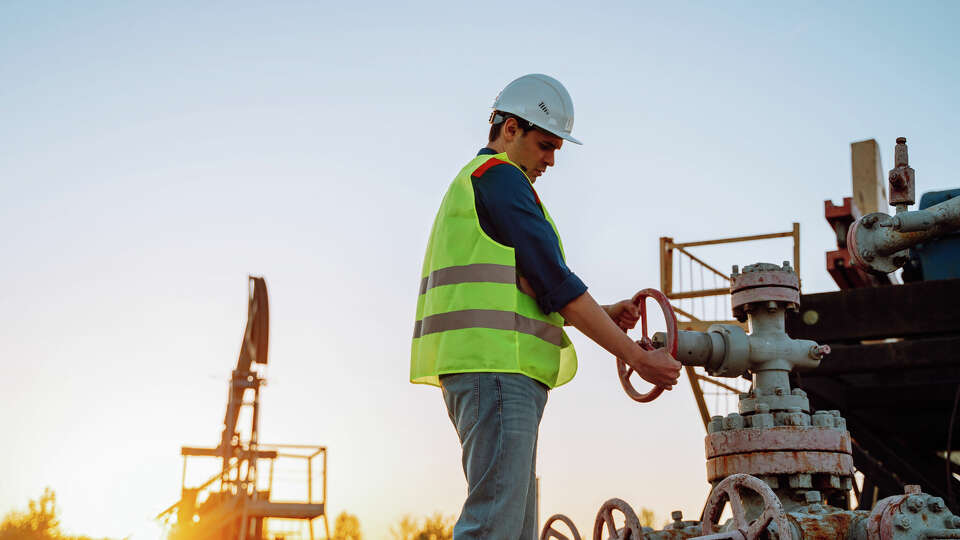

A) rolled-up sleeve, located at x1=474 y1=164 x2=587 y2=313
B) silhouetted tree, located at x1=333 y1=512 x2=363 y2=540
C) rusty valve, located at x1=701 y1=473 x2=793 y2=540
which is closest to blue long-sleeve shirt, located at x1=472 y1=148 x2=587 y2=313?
rolled-up sleeve, located at x1=474 y1=164 x2=587 y2=313

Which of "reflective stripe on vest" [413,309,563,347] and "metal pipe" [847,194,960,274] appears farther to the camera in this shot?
"metal pipe" [847,194,960,274]

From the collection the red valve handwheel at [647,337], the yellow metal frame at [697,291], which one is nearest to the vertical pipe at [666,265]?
the yellow metal frame at [697,291]

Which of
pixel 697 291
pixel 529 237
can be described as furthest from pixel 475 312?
pixel 697 291

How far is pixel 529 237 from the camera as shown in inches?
109

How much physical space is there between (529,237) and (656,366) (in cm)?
Result: 54

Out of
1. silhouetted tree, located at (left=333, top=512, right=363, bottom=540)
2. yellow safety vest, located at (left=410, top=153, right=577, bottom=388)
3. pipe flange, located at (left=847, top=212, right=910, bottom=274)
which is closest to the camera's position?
yellow safety vest, located at (left=410, top=153, right=577, bottom=388)

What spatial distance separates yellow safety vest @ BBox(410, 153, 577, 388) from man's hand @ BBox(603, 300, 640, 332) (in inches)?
21.9

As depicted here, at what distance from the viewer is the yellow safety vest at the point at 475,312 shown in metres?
2.69

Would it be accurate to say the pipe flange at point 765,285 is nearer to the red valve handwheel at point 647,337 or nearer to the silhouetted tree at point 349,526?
the red valve handwheel at point 647,337

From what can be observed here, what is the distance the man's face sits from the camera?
3098 mm

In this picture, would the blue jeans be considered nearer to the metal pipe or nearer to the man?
the man

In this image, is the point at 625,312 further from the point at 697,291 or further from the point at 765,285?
the point at 697,291

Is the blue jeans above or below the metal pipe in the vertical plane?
below

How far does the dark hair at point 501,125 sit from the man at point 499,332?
5cm
